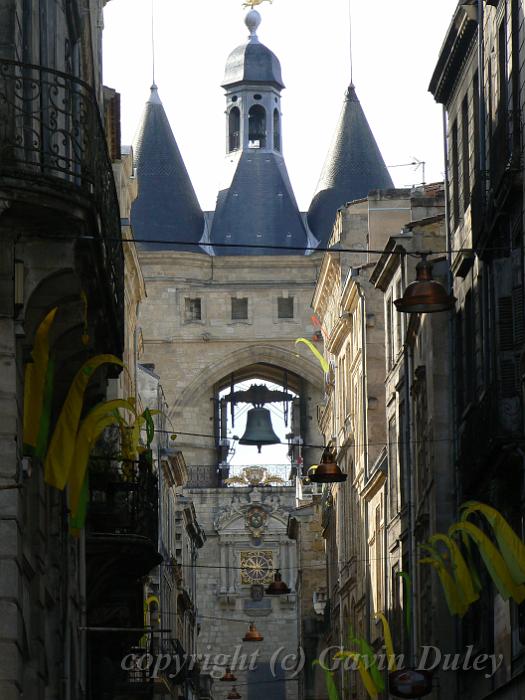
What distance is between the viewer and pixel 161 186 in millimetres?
93562

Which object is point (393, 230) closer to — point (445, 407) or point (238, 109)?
point (445, 407)

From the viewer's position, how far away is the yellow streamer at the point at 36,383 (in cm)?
1817

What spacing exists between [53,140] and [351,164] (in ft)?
242

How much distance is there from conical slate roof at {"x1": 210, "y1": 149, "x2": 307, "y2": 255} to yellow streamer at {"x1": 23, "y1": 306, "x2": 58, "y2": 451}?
7522 centimetres

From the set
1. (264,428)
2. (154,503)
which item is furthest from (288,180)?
(154,503)

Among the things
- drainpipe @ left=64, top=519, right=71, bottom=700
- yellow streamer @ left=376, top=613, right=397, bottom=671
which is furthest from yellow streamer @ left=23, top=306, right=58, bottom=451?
yellow streamer @ left=376, top=613, right=397, bottom=671

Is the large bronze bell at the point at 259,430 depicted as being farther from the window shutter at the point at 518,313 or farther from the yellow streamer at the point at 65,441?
the yellow streamer at the point at 65,441

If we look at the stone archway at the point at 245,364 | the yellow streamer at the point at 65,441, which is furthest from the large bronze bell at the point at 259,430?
the yellow streamer at the point at 65,441

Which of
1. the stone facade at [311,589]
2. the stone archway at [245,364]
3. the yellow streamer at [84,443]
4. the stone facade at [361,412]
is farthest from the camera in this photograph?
the stone archway at [245,364]

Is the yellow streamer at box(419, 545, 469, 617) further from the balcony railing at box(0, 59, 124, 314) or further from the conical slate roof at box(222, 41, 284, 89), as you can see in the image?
the conical slate roof at box(222, 41, 284, 89)

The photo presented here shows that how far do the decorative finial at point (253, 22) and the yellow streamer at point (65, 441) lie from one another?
8287 cm

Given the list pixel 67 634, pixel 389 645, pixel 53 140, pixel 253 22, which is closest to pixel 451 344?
pixel 389 645

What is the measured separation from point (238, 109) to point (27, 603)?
81.2 metres

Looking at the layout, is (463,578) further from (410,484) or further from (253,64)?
(253,64)
